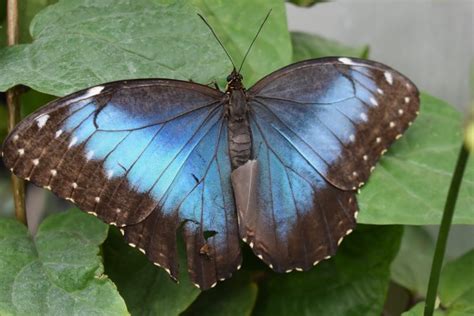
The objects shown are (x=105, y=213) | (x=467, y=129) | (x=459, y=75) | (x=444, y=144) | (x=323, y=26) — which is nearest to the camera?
(x=467, y=129)

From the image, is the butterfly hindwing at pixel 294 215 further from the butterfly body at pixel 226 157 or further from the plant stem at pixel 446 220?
the plant stem at pixel 446 220

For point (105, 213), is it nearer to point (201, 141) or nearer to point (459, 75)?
point (201, 141)

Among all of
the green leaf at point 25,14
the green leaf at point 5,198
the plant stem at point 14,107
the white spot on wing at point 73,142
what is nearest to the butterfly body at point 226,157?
the white spot on wing at point 73,142

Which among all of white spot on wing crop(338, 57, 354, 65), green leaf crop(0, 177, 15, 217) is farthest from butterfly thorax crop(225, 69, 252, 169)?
green leaf crop(0, 177, 15, 217)

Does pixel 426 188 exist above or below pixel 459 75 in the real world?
above

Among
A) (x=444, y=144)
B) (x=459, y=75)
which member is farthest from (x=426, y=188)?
(x=459, y=75)

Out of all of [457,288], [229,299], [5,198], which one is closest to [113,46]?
[229,299]

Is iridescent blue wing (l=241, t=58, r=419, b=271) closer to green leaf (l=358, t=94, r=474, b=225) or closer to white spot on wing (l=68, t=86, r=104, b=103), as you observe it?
green leaf (l=358, t=94, r=474, b=225)
